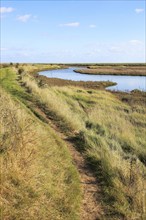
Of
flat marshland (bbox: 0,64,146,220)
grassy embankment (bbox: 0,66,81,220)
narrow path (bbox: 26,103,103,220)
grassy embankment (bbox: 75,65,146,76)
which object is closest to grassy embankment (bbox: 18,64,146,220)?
flat marshland (bbox: 0,64,146,220)

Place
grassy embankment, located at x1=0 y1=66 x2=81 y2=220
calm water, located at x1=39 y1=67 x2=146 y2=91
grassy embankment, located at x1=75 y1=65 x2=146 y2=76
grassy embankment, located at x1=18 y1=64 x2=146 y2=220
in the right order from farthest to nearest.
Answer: grassy embankment, located at x1=75 y1=65 x2=146 y2=76 < calm water, located at x1=39 y1=67 x2=146 y2=91 < grassy embankment, located at x1=18 y1=64 x2=146 y2=220 < grassy embankment, located at x1=0 y1=66 x2=81 y2=220

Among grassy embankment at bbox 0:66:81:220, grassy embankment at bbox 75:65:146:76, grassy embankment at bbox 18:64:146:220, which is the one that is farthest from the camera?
grassy embankment at bbox 75:65:146:76

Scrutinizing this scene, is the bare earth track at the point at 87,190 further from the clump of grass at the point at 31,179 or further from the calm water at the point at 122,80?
the calm water at the point at 122,80

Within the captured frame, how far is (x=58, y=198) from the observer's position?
22.1 ft

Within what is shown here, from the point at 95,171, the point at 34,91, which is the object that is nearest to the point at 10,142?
the point at 95,171

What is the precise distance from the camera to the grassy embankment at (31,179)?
597 cm

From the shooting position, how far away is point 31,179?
6676mm

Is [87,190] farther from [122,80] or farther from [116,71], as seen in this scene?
[116,71]

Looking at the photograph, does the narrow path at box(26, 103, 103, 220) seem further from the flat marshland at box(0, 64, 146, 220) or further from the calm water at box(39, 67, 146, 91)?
the calm water at box(39, 67, 146, 91)

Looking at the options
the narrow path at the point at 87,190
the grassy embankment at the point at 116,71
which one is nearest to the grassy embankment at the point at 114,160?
the narrow path at the point at 87,190

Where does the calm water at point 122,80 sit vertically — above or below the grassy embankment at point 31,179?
below

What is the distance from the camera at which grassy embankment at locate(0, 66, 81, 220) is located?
5969 millimetres

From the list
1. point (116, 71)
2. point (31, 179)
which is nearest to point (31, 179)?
point (31, 179)

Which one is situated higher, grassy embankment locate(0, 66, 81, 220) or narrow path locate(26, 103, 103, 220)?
grassy embankment locate(0, 66, 81, 220)
